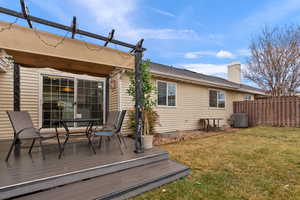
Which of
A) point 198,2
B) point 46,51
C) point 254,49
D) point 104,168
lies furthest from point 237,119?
point 46,51

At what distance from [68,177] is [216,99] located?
33.1ft

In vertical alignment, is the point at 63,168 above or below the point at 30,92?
below

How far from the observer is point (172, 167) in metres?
3.01

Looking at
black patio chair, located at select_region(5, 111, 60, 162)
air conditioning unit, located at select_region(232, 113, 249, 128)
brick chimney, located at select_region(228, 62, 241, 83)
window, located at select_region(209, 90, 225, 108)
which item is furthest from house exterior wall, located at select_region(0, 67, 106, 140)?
brick chimney, located at select_region(228, 62, 241, 83)

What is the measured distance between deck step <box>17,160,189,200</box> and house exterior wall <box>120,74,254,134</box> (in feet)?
12.8

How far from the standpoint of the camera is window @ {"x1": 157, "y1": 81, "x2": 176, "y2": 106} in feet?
25.3

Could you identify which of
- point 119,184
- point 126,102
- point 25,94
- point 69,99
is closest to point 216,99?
point 126,102

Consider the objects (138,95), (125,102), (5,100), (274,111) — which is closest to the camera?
(138,95)

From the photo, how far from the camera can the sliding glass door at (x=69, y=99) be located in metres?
5.36

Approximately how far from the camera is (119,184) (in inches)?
90.7

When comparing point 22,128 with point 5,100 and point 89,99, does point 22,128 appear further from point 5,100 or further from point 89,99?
point 89,99

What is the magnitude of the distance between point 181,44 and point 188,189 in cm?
1279

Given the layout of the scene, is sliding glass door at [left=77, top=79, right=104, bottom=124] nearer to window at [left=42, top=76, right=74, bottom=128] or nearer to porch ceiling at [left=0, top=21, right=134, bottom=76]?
window at [left=42, top=76, right=74, bottom=128]

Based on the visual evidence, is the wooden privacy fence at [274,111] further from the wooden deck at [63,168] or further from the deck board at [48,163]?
the deck board at [48,163]
